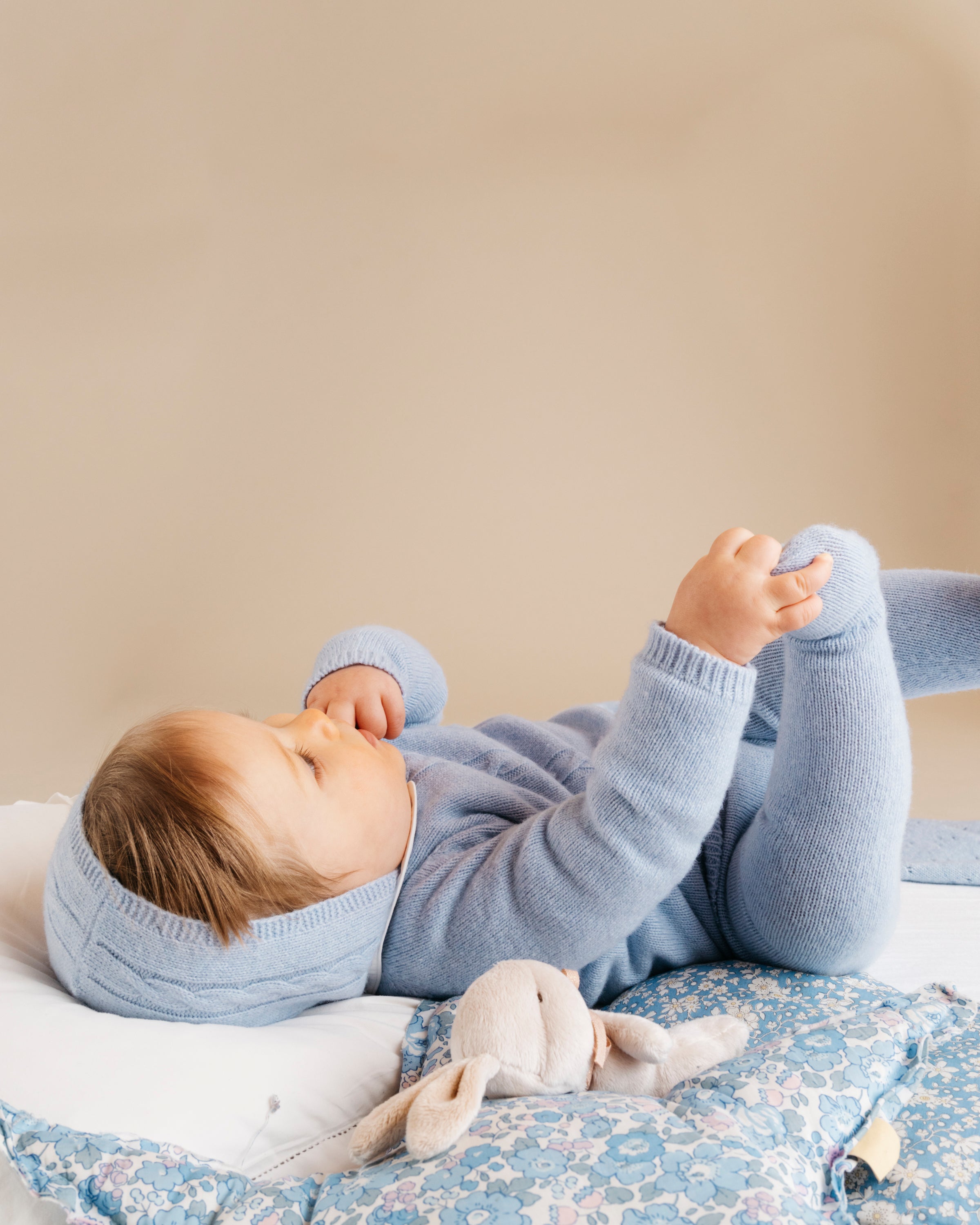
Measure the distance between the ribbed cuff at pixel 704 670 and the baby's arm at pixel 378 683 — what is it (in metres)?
0.48

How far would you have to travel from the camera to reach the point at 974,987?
43.2 inches

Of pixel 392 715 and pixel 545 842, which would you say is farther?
pixel 392 715

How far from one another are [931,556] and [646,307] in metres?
0.99

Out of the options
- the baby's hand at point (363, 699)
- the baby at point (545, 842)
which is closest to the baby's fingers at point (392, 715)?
the baby's hand at point (363, 699)

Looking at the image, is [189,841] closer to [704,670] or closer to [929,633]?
[704,670]

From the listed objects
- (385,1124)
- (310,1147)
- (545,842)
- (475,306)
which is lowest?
(310,1147)

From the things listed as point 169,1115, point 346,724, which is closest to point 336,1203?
point 169,1115

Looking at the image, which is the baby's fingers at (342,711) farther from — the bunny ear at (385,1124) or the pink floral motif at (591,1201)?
the pink floral motif at (591,1201)

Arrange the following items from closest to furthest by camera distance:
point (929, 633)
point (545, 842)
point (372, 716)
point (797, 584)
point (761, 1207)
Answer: point (761, 1207) → point (797, 584) → point (545, 842) → point (929, 633) → point (372, 716)

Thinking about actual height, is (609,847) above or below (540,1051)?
above

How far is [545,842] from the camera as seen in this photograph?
96 centimetres

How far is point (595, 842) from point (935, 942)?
1.70ft

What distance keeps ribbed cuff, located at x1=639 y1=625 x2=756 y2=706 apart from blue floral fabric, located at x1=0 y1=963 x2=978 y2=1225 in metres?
0.27

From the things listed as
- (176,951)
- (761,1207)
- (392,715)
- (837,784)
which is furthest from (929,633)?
(176,951)
